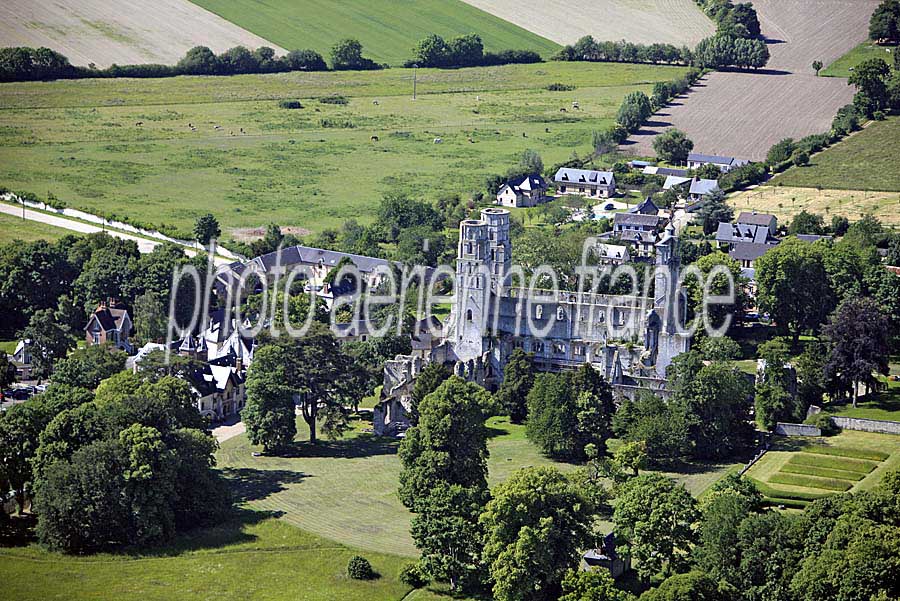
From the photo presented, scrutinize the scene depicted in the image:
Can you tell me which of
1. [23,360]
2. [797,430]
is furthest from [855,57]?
[23,360]

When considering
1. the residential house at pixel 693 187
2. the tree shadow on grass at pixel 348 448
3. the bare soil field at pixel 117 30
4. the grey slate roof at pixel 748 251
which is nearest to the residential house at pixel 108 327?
the tree shadow on grass at pixel 348 448

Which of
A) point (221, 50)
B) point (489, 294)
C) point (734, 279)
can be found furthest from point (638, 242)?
point (221, 50)

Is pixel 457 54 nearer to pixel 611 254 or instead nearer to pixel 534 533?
pixel 611 254

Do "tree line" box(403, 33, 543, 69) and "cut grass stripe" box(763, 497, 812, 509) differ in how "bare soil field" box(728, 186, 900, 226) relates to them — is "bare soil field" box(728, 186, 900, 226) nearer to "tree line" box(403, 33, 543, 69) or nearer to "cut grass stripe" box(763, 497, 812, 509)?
"cut grass stripe" box(763, 497, 812, 509)

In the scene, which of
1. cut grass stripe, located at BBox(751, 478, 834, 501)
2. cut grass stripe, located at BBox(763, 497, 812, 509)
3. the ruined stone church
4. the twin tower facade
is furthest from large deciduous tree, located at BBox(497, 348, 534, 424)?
cut grass stripe, located at BBox(763, 497, 812, 509)

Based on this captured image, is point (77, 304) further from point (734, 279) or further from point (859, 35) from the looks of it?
point (859, 35)
